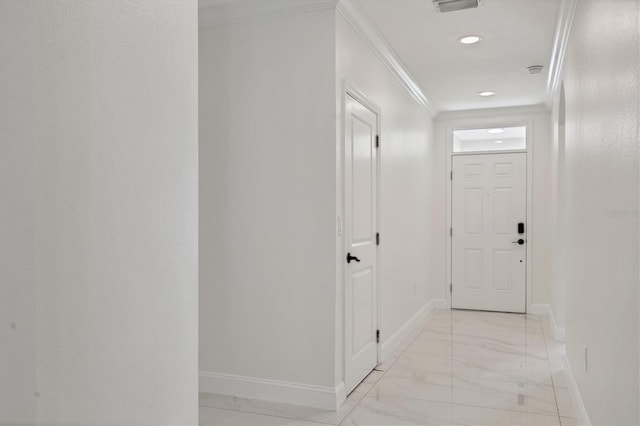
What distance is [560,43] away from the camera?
12.9 ft

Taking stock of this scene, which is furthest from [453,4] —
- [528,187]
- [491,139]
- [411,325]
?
[491,139]

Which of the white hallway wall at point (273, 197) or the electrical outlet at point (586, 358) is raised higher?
the white hallway wall at point (273, 197)

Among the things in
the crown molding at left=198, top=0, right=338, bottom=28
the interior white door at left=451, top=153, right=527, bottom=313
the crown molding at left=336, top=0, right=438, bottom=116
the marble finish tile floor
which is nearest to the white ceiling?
the crown molding at left=336, top=0, right=438, bottom=116

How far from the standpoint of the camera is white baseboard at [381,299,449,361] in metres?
4.46

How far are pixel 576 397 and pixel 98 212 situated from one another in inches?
125

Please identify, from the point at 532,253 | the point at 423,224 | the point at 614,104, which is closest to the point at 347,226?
the point at 614,104

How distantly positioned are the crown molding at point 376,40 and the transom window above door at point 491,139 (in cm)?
192

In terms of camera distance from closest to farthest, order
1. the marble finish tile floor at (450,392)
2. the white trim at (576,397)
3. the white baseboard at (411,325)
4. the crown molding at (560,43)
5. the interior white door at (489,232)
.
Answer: the white trim at (576,397) < the marble finish tile floor at (450,392) < the crown molding at (560,43) < the white baseboard at (411,325) < the interior white door at (489,232)

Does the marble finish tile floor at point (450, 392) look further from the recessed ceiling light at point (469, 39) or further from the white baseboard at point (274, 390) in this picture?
the recessed ceiling light at point (469, 39)

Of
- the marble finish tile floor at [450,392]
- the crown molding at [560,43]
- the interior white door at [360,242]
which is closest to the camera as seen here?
the marble finish tile floor at [450,392]

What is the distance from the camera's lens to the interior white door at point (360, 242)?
344 cm

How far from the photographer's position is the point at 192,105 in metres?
1.84

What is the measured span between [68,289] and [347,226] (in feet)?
7.55

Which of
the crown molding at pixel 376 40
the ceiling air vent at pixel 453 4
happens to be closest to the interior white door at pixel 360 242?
the crown molding at pixel 376 40
